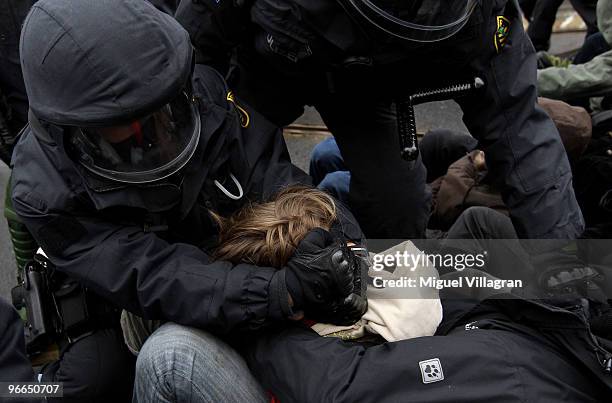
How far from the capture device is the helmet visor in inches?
62.6

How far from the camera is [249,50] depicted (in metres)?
2.12

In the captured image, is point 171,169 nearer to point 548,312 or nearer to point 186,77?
point 186,77

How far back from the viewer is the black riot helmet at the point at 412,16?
1599mm

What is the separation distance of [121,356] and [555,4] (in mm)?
3173

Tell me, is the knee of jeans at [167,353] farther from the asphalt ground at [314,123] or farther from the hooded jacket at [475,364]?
the asphalt ground at [314,123]

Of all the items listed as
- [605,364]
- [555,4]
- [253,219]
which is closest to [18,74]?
[253,219]

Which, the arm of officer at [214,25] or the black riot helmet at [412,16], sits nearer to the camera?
the black riot helmet at [412,16]

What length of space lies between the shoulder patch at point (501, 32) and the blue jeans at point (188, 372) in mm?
1048

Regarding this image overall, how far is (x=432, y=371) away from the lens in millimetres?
1328

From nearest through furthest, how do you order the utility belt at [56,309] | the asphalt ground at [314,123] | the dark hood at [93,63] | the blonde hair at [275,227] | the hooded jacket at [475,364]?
the hooded jacket at [475,364] → the dark hood at [93,63] → the blonde hair at [275,227] → the utility belt at [56,309] → the asphalt ground at [314,123]

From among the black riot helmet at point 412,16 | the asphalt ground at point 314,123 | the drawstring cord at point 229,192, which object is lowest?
the asphalt ground at point 314,123

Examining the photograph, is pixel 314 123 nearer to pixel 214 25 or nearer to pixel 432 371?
pixel 214 25

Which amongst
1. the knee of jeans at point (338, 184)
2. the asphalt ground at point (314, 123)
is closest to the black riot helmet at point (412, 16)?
the knee of jeans at point (338, 184)

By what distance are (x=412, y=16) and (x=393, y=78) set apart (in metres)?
0.33
